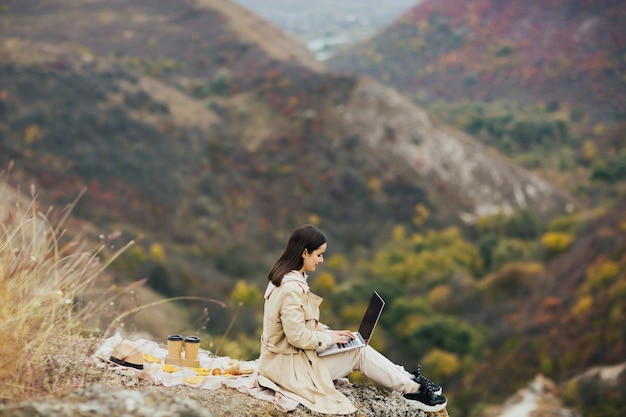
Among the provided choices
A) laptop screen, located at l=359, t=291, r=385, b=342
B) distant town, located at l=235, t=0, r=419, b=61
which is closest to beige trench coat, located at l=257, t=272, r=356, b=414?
laptop screen, located at l=359, t=291, r=385, b=342

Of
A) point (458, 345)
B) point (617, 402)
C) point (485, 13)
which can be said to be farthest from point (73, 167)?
point (485, 13)

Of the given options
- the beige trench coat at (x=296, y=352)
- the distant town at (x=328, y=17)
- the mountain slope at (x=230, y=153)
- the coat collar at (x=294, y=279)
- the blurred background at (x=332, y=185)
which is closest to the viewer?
the beige trench coat at (x=296, y=352)

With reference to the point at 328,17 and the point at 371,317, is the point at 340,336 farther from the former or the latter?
the point at 328,17

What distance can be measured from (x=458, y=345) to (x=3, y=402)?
94.0ft

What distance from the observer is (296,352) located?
222 inches

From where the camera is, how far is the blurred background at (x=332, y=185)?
29656 millimetres

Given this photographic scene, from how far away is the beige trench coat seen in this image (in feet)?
18.0

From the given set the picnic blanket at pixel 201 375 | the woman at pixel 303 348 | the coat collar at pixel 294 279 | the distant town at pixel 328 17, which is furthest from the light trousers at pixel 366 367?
the distant town at pixel 328 17

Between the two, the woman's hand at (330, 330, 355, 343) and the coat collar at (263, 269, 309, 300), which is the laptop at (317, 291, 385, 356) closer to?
the woman's hand at (330, 330, 355, 343)

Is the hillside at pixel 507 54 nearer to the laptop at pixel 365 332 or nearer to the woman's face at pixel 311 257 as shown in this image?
the laptop at pixel 365 332

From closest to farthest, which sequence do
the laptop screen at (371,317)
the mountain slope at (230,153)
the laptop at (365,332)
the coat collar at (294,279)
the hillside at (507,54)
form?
1. the coat collar at (294,279)
2. the laptop at (365,332)
3. the laptop screen at (371,317)
4. the mountain slope at (230,153)
5. the hillside at (507,54)

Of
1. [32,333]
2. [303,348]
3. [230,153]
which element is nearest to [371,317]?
[303,348]

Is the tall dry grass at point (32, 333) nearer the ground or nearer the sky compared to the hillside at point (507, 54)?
nearer the ground

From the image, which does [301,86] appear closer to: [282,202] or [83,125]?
[282,202]
